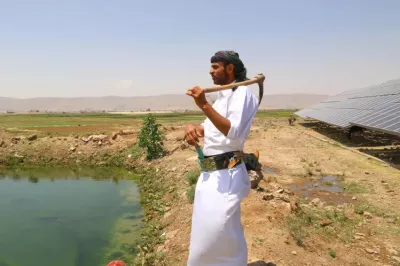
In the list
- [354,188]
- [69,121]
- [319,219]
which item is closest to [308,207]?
[319,219]

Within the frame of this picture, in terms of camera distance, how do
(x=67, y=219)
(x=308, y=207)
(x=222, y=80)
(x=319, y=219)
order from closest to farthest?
(x=222, y=80)
(x=319, y=219)
(x=308, y=207)
(x=67, y=219)

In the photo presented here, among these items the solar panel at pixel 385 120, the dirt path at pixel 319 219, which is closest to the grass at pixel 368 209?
the dirt path at pixel 319 219

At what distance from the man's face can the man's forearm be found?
487 mm

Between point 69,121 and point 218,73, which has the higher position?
point 218,73

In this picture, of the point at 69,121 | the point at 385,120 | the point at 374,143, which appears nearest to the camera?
the point at 385,120

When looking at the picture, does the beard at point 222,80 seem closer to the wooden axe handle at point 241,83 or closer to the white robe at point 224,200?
the white robe at point 224,200

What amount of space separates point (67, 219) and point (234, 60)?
894cm

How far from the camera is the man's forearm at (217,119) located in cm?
211

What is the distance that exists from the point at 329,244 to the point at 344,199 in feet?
11.8

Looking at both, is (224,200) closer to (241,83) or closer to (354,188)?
(241,83)

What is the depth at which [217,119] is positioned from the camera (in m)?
2.13

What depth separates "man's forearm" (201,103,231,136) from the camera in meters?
2.11

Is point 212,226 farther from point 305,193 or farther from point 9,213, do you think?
point 9,213

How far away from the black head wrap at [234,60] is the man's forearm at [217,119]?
56 centimetres
